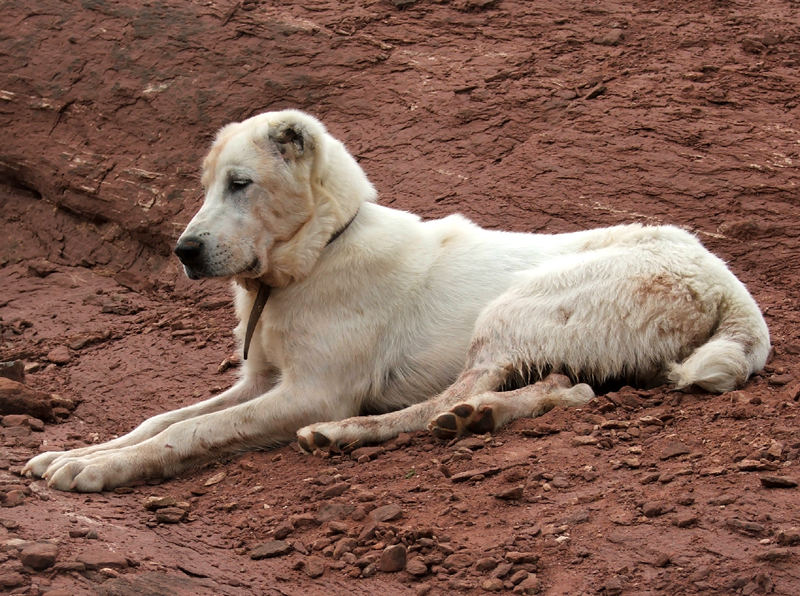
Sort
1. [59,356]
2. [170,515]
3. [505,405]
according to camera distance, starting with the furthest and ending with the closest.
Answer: [59,356], [505,405], [170,515]

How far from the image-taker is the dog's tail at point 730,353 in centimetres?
516

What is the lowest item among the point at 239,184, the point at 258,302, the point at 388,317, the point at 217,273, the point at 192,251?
the point at 388,317

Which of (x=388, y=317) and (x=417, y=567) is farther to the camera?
(x=388, y=317)

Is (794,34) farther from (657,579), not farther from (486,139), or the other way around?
(657,579)

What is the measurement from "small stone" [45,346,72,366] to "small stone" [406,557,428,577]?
14.0 ft

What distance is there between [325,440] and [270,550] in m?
1.08

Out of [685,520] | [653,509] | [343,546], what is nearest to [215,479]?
[343,546]

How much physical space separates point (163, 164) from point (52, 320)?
173 cm

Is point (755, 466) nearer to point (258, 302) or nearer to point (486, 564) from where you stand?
point (486, 564)

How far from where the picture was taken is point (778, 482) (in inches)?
160

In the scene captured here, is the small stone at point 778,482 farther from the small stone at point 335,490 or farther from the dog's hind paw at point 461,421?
the small stone at point 335,490

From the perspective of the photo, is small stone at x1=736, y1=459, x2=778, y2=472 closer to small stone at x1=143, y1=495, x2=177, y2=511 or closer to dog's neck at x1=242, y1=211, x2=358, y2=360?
small stone at x1=143, y1=495, x2=177, y2=511

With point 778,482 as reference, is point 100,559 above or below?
above

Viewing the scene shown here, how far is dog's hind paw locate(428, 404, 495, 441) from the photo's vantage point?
5117mm
